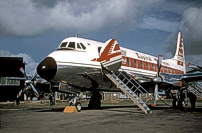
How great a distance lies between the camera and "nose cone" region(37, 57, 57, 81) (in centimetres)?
1592

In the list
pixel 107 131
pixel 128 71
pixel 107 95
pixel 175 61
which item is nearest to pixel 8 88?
pixel 107 95

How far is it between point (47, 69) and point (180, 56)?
22.2 m

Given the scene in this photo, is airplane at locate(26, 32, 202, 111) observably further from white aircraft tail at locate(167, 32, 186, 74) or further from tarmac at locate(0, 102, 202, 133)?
white aircraft tail at locate(167, 32, 186, 74)

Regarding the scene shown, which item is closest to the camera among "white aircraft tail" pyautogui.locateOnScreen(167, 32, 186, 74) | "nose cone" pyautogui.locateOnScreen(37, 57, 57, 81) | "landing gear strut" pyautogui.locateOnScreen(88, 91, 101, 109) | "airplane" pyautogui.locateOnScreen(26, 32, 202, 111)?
"nose cone" pyautogui.locateOnScreen(37, 57, 57, 81)

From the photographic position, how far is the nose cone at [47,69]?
15.9 m

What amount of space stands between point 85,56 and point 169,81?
25.2 feet

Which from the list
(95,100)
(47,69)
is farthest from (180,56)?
(47,69)

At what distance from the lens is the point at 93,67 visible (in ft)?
58.9

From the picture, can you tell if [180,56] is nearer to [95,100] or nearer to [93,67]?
[95,100]

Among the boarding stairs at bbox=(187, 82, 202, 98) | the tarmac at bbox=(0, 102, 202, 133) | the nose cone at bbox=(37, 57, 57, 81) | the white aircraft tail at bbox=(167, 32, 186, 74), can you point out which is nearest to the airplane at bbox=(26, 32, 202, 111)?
the nose cone at bbox=(37, 57, 57, 81)

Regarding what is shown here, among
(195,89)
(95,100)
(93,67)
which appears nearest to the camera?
(93,67)

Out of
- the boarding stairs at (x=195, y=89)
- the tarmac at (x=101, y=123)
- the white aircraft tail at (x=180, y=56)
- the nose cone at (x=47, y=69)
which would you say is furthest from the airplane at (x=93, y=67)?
the white aircraft tail at (x=180, y=56)

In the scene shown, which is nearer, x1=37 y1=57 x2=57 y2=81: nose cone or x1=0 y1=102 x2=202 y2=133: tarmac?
x1=0 y1=102 x2=202 y2=133: tarmac

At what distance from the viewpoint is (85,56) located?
17828 millimetres
